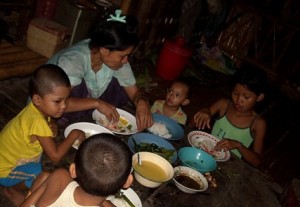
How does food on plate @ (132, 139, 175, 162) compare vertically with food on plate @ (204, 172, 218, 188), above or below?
above

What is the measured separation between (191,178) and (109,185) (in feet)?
3.32

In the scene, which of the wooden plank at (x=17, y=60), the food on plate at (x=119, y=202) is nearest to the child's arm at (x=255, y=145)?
the food on plate at (x=119, y=202)

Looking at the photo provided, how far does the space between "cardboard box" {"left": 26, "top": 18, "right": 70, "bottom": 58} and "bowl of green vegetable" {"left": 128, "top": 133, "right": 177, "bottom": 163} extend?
3.56 metres

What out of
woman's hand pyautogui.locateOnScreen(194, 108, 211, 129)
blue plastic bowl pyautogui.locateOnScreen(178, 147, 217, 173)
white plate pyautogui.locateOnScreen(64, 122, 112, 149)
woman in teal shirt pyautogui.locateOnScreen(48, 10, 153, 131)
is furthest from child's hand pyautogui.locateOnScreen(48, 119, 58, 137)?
woman's hand pyautogui.locateOnScreen(194, 108, 211, 129)

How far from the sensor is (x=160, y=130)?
9.96ft

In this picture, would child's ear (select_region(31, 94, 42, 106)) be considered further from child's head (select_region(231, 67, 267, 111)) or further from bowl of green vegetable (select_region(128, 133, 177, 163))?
child's head (select_region(231, 67, 267, 111))

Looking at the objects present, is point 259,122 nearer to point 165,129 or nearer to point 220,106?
point 220,106

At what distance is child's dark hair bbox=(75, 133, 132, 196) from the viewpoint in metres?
1.65

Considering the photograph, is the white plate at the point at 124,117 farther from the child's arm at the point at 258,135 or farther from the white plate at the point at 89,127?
the child's arm at the point at 258,135

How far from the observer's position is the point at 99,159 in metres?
1.65

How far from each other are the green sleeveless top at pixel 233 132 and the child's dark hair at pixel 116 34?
174cm

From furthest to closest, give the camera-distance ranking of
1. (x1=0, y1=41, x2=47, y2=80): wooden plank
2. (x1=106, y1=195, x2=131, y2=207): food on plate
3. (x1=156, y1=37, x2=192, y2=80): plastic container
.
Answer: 1. (x1=156, y1=37, x2=192, y2=80): plastic container
2. (x1=0, y1=41, x2=47, y2=80): wooden plank
3. (x1=106, y1=195, x2=131, y2=207): food on plate

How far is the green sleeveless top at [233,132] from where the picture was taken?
154 inches

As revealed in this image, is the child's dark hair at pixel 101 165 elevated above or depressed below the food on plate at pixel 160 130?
above
